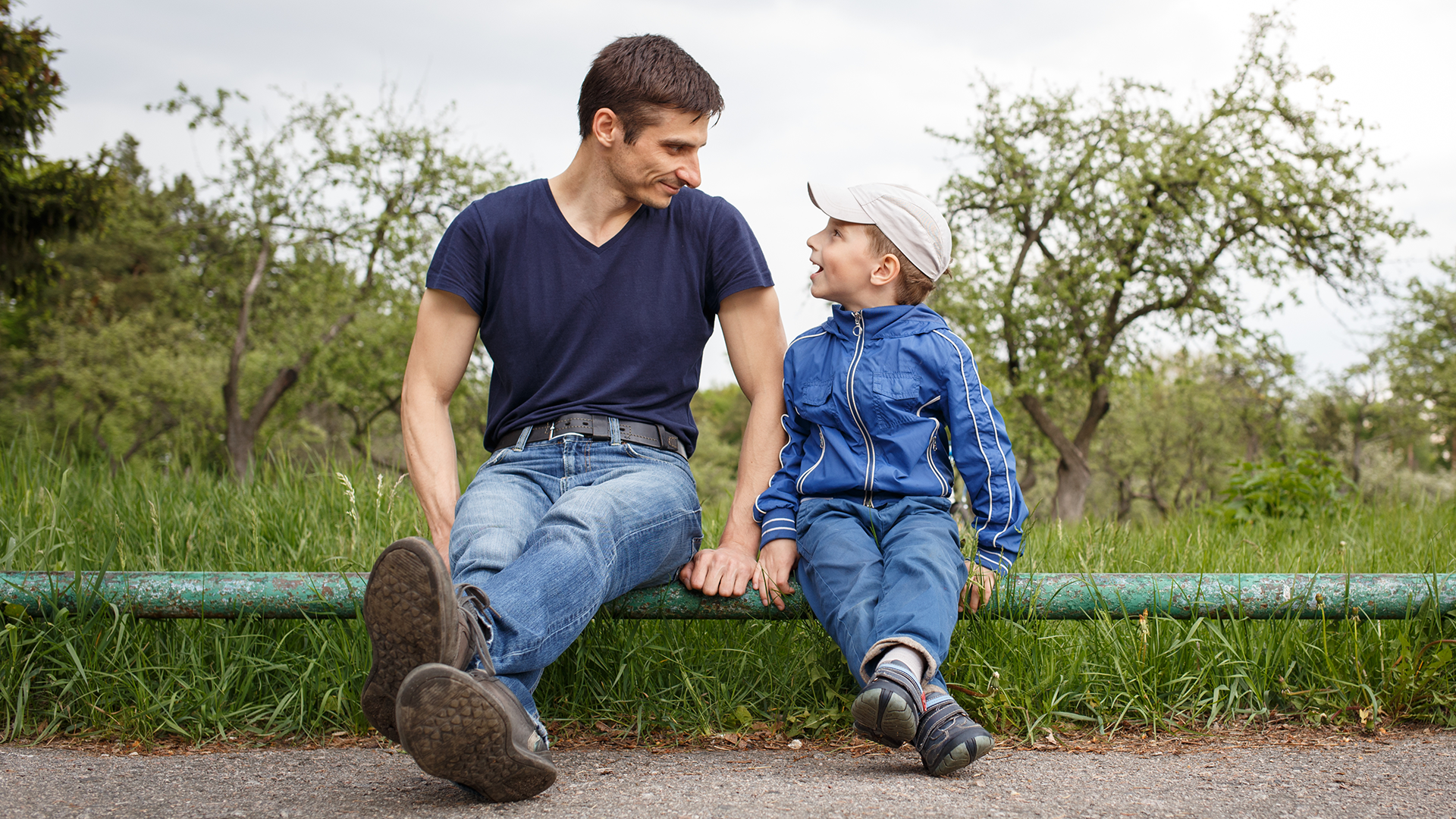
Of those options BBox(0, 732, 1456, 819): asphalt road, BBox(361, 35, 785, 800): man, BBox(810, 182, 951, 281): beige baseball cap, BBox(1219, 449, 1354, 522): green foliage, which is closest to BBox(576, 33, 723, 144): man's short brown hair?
BBox(361, 35, 785, 800): man

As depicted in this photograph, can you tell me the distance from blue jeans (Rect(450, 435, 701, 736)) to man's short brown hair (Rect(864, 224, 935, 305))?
784mm

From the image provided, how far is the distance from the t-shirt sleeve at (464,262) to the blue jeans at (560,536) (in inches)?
18.0

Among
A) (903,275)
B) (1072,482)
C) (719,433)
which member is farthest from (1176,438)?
(903,275)

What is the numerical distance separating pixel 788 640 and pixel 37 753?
73.9 inches

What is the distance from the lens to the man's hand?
243 cm

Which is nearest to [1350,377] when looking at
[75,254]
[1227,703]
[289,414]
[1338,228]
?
[1338,228]

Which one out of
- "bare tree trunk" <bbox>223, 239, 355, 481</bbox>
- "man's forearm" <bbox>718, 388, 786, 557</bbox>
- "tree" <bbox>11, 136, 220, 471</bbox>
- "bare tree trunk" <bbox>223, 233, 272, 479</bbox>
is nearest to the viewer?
"man's forearm" <bbox>718, 388, 786, 557</bbox>

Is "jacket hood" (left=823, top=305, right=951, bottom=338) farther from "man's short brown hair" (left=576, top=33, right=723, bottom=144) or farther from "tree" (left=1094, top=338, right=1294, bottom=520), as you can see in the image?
"tree" (left=1094, top=338, right=1294, bottom=520)

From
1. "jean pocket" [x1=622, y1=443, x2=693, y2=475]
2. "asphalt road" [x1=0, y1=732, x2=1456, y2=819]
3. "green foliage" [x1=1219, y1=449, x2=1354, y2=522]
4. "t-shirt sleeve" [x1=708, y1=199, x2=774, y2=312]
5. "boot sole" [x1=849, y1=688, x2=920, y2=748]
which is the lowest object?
"asphalt road" [x1=0, y1=732, x2=1456, y2=819]

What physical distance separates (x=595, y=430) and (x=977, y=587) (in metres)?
1.06

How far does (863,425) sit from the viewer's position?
256 cm

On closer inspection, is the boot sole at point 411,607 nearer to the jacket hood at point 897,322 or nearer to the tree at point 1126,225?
the jacket hood at point 897,322

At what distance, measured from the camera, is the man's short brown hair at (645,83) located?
2.59 metres

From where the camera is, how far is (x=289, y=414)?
2423 centimetres
